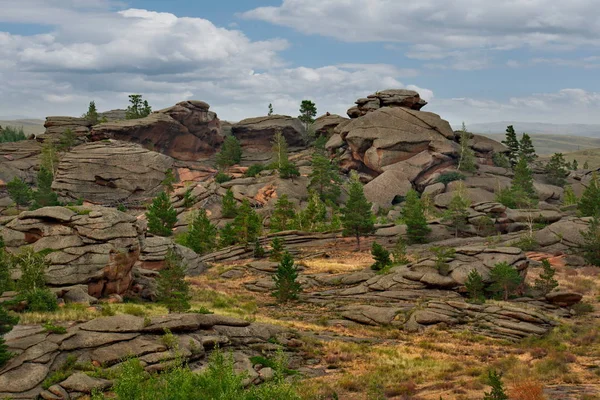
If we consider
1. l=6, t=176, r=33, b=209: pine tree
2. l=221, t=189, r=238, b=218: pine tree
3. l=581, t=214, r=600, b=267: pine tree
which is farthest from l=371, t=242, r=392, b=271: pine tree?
l=6, t=176, r=33, b=209: pine tree

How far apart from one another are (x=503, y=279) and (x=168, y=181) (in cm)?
7677

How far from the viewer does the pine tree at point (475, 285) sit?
4369cm

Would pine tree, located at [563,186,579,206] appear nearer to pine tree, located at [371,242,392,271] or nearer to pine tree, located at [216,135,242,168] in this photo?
pine tree, located at [371,242,392,271]

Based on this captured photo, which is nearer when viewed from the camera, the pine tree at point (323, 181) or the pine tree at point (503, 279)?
the pine tree at point (503, 279)

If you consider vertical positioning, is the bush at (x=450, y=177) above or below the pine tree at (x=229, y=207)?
above

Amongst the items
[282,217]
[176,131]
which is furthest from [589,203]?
[176,131]

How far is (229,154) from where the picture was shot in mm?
123688

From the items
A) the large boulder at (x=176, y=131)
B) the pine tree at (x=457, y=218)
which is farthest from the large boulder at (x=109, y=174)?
the pine tree at (x=457, y=218)

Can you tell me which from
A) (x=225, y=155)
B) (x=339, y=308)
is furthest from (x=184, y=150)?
(x=339, y=308)

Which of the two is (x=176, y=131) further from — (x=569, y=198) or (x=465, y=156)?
(x=569, y=198)

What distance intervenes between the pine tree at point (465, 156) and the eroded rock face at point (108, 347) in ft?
280

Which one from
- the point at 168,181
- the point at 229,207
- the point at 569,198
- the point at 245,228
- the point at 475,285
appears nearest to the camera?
the point at 475,285

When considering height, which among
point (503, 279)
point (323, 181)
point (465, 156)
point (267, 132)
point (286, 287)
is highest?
point (267, 132)

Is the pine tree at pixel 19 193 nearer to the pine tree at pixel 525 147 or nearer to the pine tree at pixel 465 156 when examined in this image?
the pine tree at pixel 465 156
